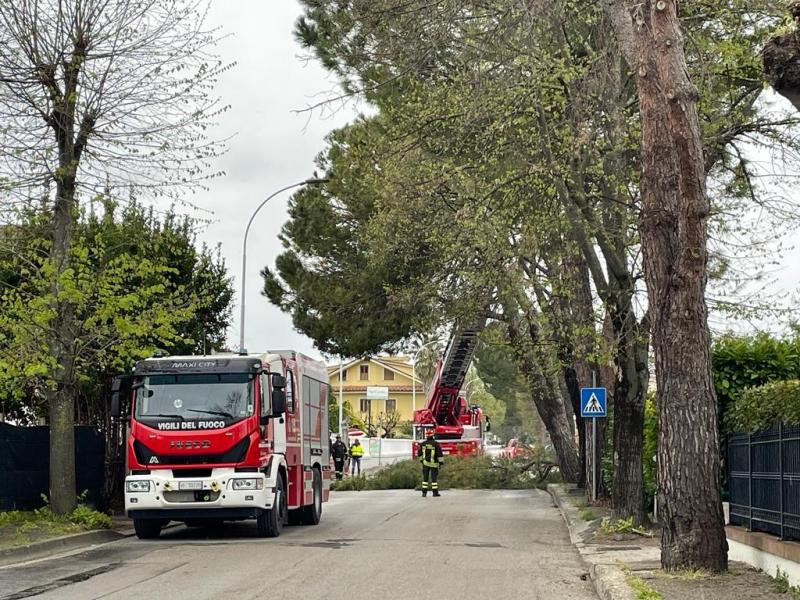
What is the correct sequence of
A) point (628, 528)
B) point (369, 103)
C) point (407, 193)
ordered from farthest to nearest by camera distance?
point (369, 103)
point (407, 193)
point (628, 528)

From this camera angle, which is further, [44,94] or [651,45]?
[44,94]

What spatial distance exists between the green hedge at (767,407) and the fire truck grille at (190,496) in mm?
8115

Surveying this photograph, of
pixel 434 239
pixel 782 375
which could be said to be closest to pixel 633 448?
pixel 782 375

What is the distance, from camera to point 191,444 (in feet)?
61.1

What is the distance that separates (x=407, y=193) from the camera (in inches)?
863

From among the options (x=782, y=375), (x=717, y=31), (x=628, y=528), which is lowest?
(x=628, y=528)

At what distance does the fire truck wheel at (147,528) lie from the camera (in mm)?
19250

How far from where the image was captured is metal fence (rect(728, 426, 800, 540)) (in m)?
11.6

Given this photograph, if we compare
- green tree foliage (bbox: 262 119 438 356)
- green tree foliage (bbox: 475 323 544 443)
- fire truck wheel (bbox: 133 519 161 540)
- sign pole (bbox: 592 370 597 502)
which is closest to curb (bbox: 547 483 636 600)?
sign pole (bbox: 592 370 597 502)

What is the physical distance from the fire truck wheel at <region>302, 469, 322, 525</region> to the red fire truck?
287cm

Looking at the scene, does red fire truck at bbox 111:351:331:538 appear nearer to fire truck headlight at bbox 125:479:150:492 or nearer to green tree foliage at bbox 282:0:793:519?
fire truck headlight at bbox 125:479:150:492

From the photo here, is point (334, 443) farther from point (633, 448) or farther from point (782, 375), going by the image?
point (782, 375)

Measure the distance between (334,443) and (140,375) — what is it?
2431cm

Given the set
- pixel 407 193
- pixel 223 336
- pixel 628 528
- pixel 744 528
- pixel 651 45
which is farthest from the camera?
pixel 223 336
